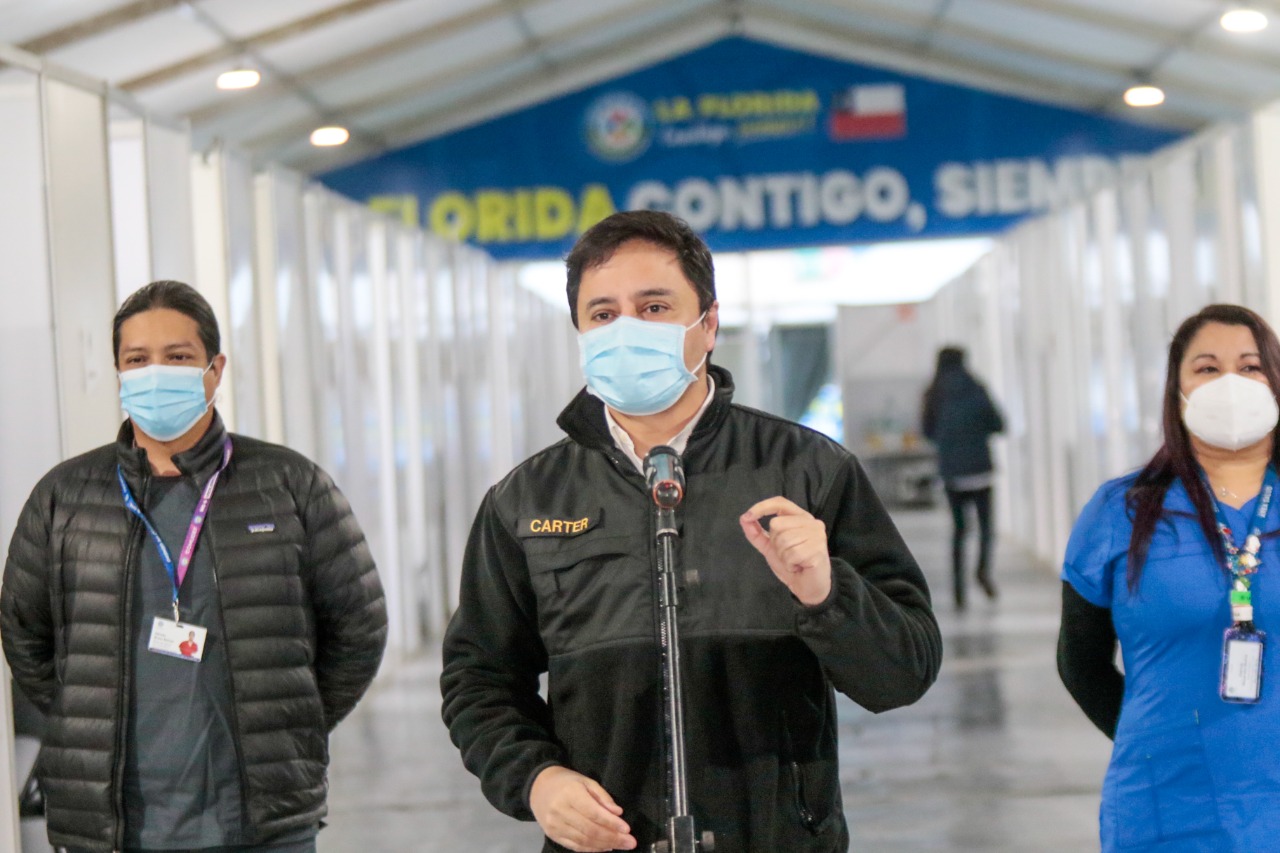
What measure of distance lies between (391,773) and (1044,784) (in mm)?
2595

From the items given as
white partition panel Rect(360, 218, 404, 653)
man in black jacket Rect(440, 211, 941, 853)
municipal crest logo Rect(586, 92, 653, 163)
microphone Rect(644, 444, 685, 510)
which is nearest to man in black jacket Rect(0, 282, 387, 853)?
man in black jacket Rect(440, 211, 941, 853)

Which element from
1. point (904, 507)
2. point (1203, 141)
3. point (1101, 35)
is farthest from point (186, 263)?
point (904, 507)

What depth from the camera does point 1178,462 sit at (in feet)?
9.27

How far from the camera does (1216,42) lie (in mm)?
14273

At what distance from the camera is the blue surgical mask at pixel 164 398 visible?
3.12 metres

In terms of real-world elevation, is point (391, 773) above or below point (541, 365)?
below

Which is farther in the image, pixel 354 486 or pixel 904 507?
pixel 904 507

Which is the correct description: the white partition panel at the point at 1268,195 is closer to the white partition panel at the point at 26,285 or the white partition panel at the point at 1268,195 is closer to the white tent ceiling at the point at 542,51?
the white partition panel at the point at 26,285

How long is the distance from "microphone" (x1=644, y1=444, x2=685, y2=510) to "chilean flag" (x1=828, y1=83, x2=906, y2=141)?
48.7ft

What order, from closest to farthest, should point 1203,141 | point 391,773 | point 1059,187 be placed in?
point 391,773
point 1203,141
point 1059,187

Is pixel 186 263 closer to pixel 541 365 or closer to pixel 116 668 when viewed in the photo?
pixel 116 668

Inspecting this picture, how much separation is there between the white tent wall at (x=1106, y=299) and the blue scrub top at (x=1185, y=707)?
4240mm

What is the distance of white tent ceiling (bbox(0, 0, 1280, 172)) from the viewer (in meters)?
12.5

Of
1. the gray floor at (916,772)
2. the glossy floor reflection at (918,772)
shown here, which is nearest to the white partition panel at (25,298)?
the gray floor at (916,772)
